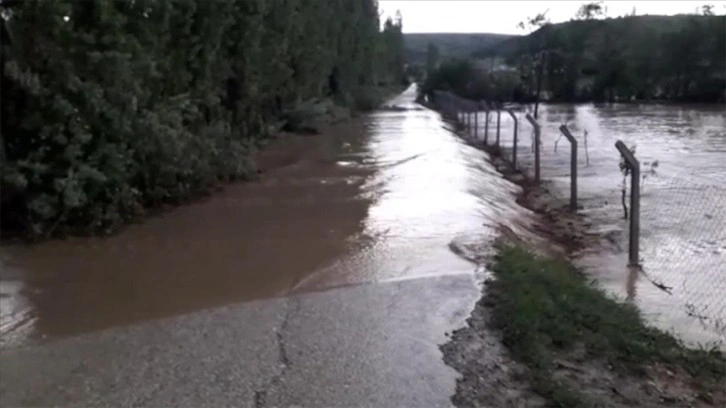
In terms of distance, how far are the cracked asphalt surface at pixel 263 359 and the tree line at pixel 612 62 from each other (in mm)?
40197

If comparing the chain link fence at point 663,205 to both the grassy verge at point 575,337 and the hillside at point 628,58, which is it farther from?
the hillside at point 628,58

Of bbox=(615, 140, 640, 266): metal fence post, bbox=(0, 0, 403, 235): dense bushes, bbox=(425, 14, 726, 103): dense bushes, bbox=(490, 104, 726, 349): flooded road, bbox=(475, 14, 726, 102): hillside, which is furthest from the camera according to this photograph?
bbox=(425, 14, 726, 103): dense bushes

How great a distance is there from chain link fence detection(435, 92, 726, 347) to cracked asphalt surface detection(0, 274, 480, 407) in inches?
95.2

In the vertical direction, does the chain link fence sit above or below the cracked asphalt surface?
below

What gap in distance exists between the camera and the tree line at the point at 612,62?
48.5 metres

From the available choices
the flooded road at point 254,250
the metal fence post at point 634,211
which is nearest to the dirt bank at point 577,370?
the flooded road at point 254,250

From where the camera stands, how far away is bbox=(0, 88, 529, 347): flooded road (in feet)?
27.4

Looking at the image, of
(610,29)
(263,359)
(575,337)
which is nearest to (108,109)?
(263,359)

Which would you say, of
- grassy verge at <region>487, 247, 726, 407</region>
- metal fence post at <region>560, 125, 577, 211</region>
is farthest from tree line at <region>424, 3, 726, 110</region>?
grassy verge at <region>487, 247, 726, 407</region>

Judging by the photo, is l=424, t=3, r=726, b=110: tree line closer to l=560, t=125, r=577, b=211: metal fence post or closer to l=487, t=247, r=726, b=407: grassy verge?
l=560, t=125, r=577, b=211: metal fence post

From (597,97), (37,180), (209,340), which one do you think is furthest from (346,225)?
(597,97)

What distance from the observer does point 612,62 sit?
185ft

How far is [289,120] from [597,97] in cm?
3528

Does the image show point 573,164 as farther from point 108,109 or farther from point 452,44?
point 452,44
